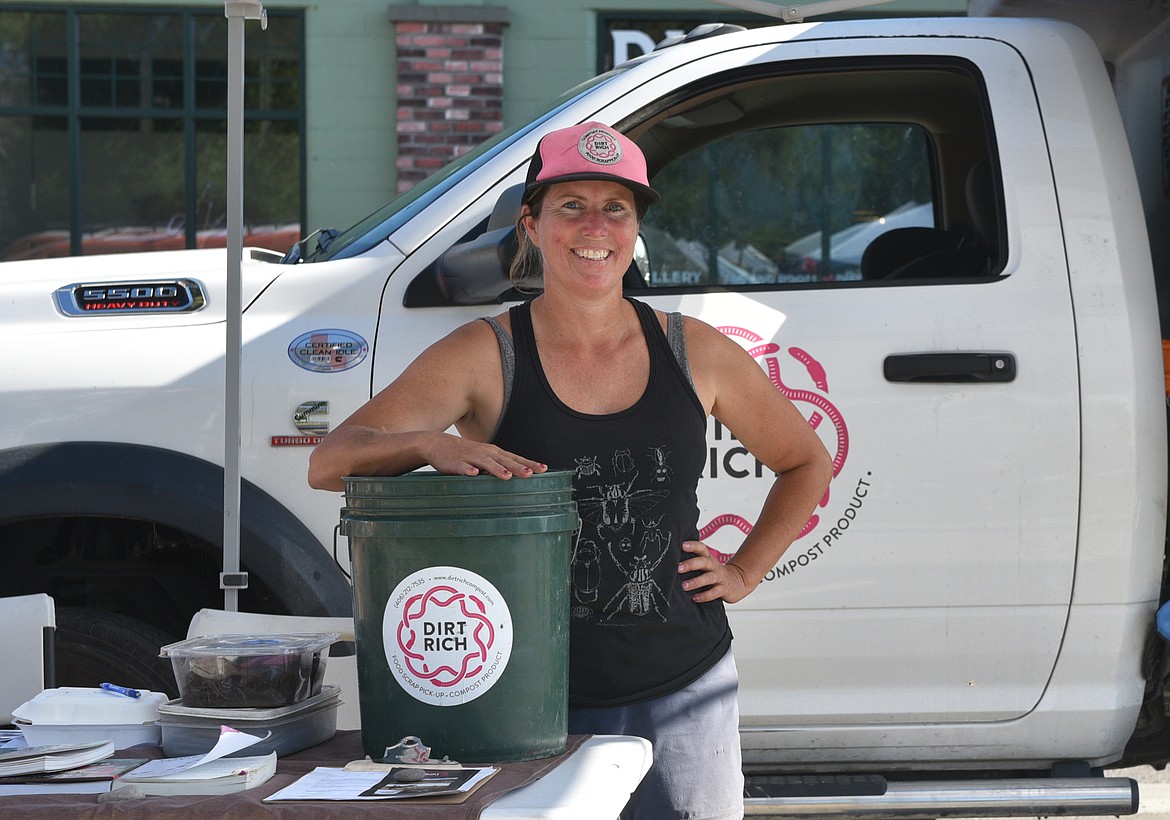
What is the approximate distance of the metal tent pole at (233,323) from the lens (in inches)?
119

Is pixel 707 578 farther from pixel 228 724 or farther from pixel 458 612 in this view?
pixel 228 724

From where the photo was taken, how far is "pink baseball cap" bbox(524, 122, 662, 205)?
2.27m

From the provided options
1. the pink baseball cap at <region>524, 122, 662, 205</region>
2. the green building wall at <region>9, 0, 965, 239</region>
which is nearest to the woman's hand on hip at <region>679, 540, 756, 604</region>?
the pink baseball cap at <region>524, 122, 662, 205</region>

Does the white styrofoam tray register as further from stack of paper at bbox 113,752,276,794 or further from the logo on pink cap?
the logo on pink cap

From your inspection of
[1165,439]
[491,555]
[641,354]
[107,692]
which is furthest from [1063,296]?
[107,692]

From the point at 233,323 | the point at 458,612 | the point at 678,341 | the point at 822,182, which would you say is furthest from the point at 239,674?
the point at 822,182

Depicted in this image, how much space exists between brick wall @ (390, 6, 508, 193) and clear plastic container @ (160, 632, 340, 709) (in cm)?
674

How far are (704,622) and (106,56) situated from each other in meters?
7.67

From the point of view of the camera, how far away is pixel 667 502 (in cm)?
231

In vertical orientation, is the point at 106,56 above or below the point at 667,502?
above

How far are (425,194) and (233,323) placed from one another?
29.1 inches

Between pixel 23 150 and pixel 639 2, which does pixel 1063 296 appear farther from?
pixel 23 150

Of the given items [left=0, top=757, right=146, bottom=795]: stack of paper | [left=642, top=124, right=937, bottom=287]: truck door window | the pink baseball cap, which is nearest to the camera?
[left=0, top=757, right=146, bottom=795]: stack of paper

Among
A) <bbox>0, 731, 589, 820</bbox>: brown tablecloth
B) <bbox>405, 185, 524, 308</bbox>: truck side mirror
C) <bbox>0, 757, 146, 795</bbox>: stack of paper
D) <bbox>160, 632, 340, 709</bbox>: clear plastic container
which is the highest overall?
<bbox>405, 185, 524, 308</bbox>: truck side mirror
